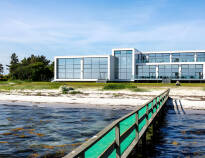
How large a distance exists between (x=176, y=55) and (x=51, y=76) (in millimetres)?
72271

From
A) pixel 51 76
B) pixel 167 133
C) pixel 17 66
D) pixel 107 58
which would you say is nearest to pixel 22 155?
pixel 167 133

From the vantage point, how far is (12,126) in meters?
15.5

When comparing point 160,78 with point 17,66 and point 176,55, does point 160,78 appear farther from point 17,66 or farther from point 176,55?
point 17,66

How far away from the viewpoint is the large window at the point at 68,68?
10756 centimetres

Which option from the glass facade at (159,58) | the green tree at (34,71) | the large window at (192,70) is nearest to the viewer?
the large window at (192,70)

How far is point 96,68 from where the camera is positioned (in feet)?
346

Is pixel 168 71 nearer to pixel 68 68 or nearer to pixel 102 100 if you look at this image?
pixel 68 68

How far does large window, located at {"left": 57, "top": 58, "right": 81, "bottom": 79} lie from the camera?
10756 cm

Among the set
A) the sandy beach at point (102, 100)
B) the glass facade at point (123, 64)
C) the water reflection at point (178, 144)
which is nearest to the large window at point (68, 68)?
the glass facade at point (123, 64)

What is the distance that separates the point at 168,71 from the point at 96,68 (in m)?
29.2

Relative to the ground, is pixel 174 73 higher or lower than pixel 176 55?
lower

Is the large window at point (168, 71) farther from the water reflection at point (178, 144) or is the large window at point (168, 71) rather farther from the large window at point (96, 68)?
the water reflection at point (178, 144)

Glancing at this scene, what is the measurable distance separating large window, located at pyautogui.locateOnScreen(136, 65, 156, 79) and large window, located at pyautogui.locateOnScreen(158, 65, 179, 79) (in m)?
2.53

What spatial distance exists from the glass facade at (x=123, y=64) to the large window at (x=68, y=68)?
1618cm
